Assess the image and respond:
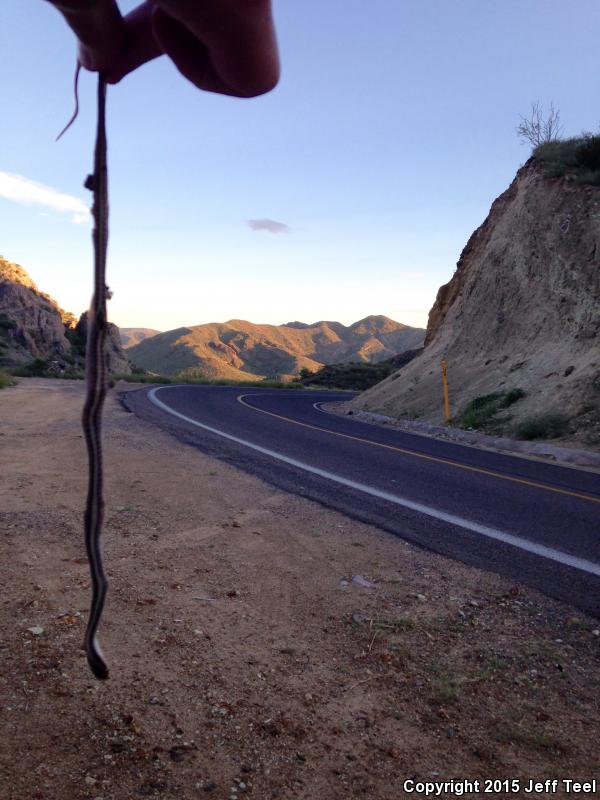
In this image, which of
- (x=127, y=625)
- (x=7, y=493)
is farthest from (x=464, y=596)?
(x=7, y=493)

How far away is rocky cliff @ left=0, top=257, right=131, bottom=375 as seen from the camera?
45250mm

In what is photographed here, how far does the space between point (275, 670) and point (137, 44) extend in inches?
113

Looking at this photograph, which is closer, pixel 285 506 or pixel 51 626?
pixel 51 626

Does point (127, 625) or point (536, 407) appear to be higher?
point (536, 407)

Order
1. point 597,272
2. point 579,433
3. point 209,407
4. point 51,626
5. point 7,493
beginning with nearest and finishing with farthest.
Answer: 1. point 51,626
2. point 7,493
3. point 579,433
4. point 597,272
5. point 209,407

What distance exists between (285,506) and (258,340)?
150522mm

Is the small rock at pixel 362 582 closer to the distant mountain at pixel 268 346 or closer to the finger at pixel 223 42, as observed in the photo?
the finger at pixel 223 42

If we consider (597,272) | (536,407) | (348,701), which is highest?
(597,272)

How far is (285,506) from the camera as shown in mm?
6449

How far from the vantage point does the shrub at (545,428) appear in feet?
42.6

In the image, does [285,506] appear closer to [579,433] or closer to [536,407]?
[579,433]

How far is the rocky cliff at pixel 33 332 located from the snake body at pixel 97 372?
4361 cm

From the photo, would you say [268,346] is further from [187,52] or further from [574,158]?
→ [187,52]

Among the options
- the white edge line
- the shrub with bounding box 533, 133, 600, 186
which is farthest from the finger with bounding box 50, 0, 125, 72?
the shrub with bounding box 533, 133, 600, 186
